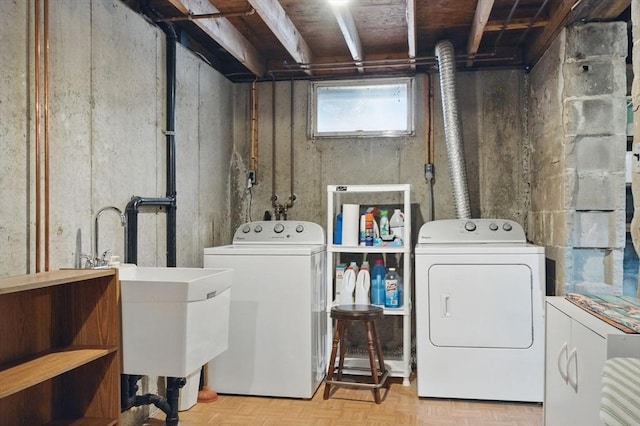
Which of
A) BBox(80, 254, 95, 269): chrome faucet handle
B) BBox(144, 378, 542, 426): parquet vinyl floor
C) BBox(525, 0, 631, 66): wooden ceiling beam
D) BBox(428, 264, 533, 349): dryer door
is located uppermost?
BBox(525, 0, 631, 66): wooden ceiling beam

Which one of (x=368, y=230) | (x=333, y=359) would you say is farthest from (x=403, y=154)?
(x=333, y=359)

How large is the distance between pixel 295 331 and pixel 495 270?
4.22ft

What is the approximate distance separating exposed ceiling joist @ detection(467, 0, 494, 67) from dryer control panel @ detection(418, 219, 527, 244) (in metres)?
1.17

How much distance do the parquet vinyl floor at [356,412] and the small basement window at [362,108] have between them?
1.98 m

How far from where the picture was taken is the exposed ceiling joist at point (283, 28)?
2814 millimetres

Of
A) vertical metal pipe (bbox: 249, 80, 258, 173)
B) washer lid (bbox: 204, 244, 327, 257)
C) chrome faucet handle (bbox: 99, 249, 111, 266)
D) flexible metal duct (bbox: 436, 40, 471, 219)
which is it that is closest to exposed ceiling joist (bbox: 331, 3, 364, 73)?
flexible metal duct (bbox: 436, 40, 471, 219)

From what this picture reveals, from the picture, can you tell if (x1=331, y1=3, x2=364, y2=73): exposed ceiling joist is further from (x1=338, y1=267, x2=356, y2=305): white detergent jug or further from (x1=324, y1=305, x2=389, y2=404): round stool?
(x1=324, y1=305, x2=389, y2=404): round stool

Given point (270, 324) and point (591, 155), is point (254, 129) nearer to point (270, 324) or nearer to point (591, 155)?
point (270, 324)

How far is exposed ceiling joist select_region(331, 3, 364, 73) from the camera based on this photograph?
9.30 ft

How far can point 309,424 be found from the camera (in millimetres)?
2836

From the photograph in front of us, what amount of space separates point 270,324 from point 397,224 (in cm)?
114

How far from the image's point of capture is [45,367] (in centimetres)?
181

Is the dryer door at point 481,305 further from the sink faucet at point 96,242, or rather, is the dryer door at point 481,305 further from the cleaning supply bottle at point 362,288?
the sink faucet at point 96,242

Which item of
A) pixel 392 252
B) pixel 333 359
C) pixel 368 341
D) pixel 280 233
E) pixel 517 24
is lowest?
pixel 333 359
